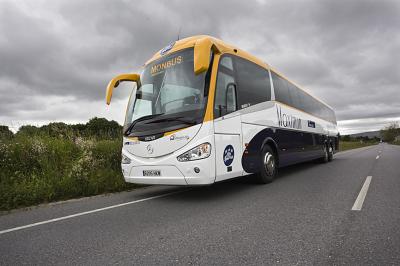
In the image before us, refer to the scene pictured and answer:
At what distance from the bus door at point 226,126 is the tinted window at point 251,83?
32 centimetres

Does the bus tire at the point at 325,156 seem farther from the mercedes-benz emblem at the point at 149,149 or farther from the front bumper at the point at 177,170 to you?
the mercedes-benz emblem at the point at 149,149

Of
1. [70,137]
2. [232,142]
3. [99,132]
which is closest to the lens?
[232,142]

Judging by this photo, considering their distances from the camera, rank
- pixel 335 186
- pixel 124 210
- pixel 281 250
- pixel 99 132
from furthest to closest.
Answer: pixel 99 132
pixel 335 186
pixel 124 210
pixel 281 250

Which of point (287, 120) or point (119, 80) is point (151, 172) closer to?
point (119, 80)

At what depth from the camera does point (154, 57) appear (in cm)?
676

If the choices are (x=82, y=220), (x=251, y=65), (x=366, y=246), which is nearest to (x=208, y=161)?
(x=82, y=220)

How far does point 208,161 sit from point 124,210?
64.6 inches

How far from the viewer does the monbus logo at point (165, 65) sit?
606 cm

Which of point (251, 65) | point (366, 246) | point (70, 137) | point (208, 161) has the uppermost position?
point (251, 65)

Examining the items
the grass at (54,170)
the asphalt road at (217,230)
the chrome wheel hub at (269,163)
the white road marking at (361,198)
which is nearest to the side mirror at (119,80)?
the grass at (54,170)

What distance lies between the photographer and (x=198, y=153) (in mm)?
5199

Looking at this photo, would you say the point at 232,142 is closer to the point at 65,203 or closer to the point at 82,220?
the point at 82,220

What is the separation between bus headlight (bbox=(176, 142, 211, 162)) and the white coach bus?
17 mm

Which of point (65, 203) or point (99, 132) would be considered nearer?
Answer: point (65, 203)
